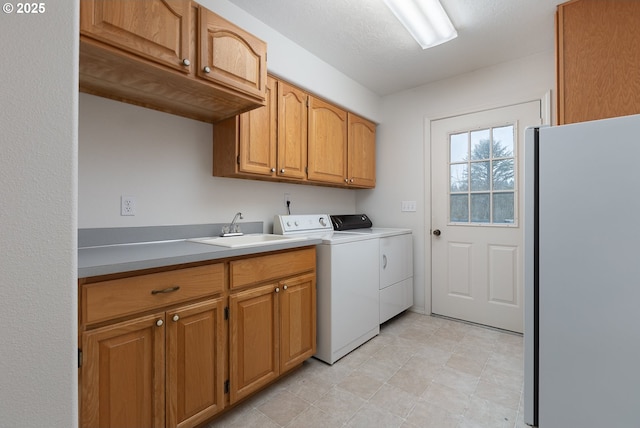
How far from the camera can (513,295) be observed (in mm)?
2580

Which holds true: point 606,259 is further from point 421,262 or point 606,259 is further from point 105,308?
point 421,262

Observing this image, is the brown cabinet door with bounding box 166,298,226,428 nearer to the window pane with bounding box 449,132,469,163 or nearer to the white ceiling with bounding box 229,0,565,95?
the white ceiling with bounding box 229,0,565,95

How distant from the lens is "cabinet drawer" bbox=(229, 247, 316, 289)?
1.53 m

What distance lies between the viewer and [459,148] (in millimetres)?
2863

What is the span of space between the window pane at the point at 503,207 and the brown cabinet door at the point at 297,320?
1851mm

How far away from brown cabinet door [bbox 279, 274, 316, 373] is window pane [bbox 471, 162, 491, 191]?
1.87 m

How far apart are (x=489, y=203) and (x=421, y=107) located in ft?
3.97

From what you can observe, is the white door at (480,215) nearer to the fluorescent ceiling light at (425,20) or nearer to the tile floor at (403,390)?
the tile floor at (403,390)

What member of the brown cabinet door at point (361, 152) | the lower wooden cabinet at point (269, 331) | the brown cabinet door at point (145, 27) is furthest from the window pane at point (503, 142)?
the brown cabinet door at point (145, 27)

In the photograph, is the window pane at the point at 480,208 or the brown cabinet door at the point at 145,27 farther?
the window pane at the point at 480,208

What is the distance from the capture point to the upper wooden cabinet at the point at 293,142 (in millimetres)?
1974

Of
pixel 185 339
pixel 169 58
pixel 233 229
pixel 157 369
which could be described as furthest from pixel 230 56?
pixel 157 369

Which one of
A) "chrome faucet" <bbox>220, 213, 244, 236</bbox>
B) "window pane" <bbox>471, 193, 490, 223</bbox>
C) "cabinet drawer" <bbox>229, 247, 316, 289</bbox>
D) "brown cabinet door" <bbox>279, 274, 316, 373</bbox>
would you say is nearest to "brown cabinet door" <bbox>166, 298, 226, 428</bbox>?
"cabinet drawer" <bbox>229, 247, 316, 289</bbox>

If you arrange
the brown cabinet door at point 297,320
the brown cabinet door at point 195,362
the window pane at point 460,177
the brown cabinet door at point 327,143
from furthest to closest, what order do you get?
1. the window pane at point 460,177
2. the brown cabinet door at point 327,143
3. the brown cabinet door at point 297,320
4. the brown cabinet door at point 195,362
